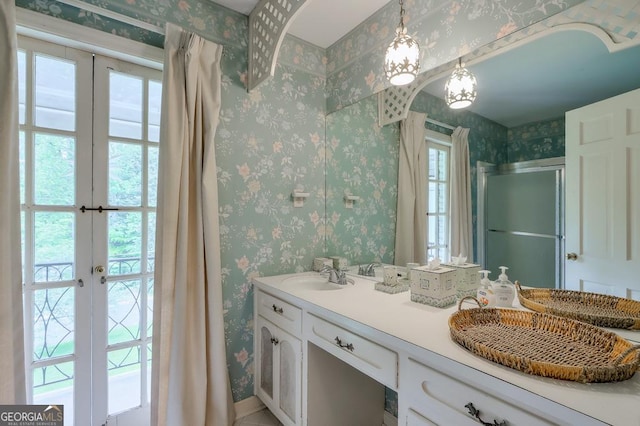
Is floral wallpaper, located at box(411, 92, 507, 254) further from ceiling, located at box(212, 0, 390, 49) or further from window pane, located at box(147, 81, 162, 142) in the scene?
window pane, located at box(147, 81, 162, 142)

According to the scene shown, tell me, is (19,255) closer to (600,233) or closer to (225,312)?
(225,312)

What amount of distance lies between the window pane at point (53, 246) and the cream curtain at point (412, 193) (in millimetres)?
1742

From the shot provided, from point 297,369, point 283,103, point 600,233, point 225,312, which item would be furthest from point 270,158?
point 600,233

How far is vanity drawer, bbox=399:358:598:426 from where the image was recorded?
701mm


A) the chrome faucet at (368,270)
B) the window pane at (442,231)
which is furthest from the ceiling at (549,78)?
the chrome faucet at (368,270)

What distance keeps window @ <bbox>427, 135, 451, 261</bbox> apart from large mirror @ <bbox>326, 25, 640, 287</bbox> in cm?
10

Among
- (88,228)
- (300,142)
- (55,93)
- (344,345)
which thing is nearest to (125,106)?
(55,93)

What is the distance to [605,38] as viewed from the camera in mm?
1080

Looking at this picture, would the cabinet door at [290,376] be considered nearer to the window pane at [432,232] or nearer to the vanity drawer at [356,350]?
the vanity drawer at [356,350]

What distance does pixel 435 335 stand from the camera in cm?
101

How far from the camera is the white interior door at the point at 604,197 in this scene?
1011mm

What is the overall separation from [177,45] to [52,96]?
0.64 m

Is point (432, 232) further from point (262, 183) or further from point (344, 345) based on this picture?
point (262, 183)

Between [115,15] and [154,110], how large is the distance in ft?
1.49
